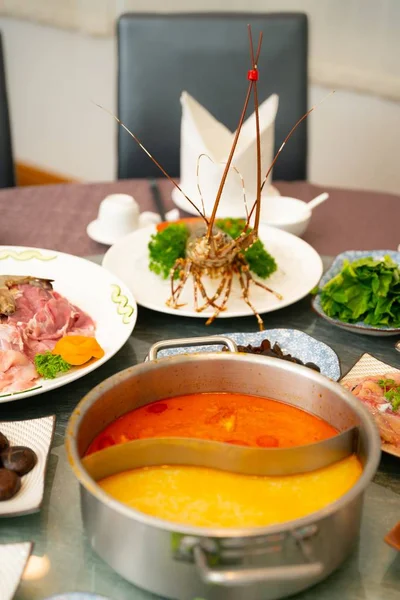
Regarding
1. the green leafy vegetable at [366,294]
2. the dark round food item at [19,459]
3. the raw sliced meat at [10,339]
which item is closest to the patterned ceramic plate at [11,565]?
the dark round food item at [19,459]

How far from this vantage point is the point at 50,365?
1.23 metres

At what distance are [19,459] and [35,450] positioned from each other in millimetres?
47

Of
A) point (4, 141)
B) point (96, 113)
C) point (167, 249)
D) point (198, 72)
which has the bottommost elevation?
point (96, 113)

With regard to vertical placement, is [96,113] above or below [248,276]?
below

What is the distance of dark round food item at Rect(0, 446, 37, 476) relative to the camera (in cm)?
97

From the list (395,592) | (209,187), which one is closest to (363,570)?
(395,592)

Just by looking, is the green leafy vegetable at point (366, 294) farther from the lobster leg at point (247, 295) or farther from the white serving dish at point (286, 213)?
the white serving dish at point (286, 213)

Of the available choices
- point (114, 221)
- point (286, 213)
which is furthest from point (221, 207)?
point (114, 221)

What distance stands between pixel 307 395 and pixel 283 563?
1.03 feet

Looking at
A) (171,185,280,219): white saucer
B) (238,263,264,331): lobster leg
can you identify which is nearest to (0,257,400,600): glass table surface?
(238,263,264,331): lobster leg

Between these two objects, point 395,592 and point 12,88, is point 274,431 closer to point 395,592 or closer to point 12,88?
point 395,592

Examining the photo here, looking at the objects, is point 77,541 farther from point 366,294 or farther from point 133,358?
point 366,294

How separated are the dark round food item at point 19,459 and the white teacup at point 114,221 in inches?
33.2

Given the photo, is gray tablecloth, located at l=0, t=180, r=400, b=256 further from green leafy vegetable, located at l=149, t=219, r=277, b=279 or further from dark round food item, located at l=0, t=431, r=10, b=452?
dark round food item, located at l=0, t=431, r=10, b=452
